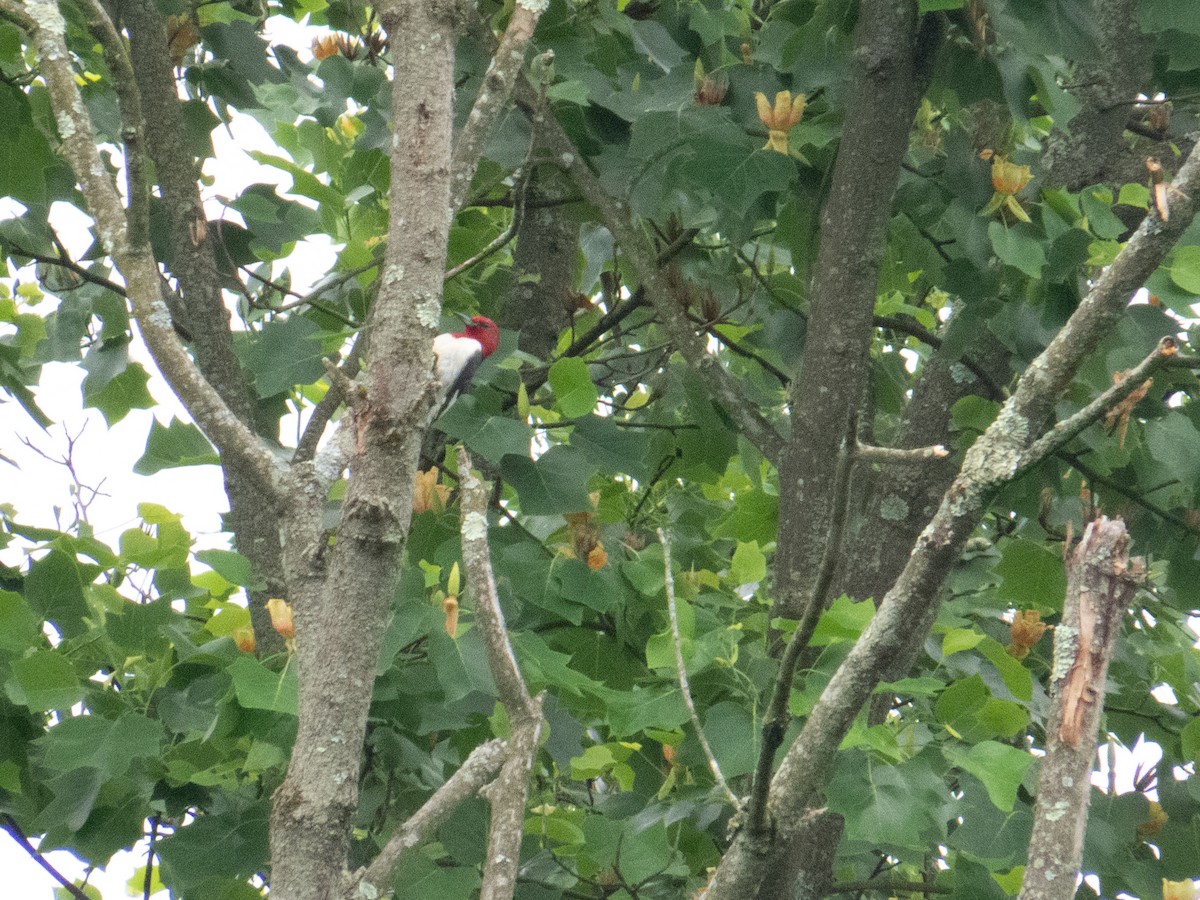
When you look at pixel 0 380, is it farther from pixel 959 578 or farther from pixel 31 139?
pixel 959 578

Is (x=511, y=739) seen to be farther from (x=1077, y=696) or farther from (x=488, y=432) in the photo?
(x=488, y=432)

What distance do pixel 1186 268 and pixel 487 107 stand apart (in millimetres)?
1597

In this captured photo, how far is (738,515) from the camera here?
126 inches

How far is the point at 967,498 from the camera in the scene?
1.49 meters

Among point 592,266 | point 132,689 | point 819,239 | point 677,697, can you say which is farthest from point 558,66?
point 132,689

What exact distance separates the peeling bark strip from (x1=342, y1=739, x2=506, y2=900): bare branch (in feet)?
2.17

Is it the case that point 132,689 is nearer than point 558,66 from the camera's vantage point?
Yes

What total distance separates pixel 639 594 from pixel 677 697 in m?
0.68

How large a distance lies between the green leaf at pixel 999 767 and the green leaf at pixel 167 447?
204 cm

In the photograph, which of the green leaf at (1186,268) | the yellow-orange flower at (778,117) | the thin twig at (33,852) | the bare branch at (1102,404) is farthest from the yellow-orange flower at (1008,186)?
the thin twig at (33,852)

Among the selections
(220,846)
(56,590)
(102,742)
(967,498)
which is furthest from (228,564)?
(967,498)

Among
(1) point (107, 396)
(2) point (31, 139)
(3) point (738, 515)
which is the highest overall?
(2) point (31, 139)

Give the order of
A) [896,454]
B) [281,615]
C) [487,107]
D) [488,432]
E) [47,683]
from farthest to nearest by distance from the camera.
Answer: [488,432], [47,683], [281,615], [487,107], [896,454]

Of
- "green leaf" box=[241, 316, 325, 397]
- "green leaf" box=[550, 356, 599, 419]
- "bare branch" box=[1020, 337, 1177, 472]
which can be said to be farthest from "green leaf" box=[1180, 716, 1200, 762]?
"green leaf" box=[241, 316, 325, 397]
